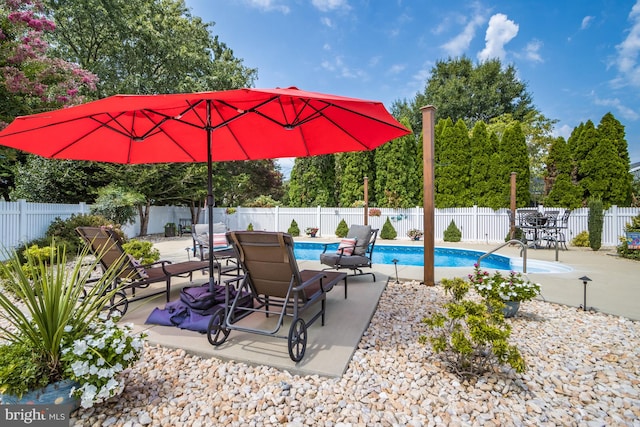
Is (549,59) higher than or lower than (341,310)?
higher

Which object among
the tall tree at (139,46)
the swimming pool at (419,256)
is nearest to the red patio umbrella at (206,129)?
the swimming pool at (419,256)

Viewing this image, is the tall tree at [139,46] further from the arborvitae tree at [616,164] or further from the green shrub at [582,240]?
the green shrub at [582,240]

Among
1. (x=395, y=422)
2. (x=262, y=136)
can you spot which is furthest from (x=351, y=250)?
(x=395, y=422)

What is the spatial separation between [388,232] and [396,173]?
3.13 meters

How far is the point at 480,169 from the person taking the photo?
12547mm

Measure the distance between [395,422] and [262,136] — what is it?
11.4 ft

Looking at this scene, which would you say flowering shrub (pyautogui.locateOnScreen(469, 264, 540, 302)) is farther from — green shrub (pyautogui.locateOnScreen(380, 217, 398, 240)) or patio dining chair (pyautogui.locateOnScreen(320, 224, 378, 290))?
green shrub (pyautogui.locateOnScreen(380, 217, 398, 240))

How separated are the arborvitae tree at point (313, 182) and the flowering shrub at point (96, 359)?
13416 millimetres

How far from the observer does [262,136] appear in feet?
13.6

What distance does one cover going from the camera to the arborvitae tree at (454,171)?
12828mm

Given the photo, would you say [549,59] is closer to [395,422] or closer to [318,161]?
[318,161]

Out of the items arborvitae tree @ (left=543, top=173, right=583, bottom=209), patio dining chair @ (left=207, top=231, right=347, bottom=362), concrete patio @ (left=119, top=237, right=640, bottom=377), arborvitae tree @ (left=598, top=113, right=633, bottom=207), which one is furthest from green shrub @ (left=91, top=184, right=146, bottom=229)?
arborvitae tree @ (left=598, top=113, right=633, bottom=207)

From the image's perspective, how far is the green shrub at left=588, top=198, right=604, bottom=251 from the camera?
8930mm

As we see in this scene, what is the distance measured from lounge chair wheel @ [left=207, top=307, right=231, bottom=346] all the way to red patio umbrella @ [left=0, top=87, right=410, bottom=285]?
59 cm
